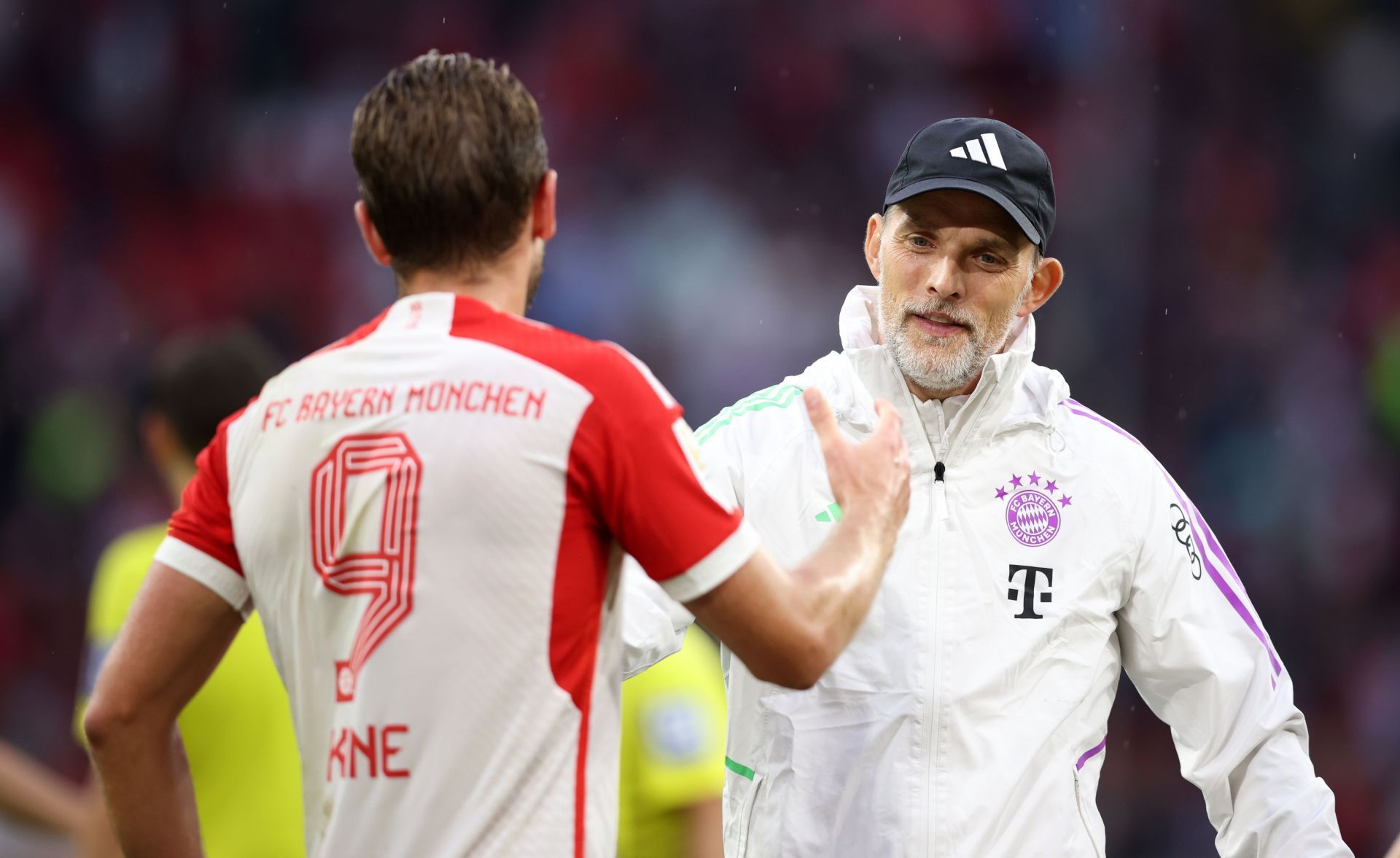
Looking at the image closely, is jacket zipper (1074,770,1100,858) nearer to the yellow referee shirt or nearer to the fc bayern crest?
the fc bayern crest

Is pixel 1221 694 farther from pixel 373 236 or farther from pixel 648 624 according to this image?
pixel 373 236

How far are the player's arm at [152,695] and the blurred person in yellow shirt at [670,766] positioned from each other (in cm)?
101

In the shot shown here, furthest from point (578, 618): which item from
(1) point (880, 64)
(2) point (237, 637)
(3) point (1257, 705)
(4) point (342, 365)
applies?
(1) point (880, 64)

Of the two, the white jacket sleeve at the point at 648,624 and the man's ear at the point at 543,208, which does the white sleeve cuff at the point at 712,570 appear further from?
the white jacket sleeve at the point at 648,624

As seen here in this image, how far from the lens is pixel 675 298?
8.40 meters

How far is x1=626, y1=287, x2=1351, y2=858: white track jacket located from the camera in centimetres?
284

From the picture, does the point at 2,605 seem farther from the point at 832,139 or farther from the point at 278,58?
the point at 832,139

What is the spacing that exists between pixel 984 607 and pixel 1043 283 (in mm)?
737

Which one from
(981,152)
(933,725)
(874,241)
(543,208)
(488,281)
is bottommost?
(933,725)

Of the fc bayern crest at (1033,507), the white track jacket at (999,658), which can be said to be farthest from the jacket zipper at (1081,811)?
the fc bayern crest at (1033,507)

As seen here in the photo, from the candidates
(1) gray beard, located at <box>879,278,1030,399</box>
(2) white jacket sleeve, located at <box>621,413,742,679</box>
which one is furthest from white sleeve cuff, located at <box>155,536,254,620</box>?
(1) gray beard, located at <box>879,278,1030,399</box>

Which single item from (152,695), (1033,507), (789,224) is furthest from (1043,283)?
(789,224)

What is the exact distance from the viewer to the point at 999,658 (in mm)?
2883

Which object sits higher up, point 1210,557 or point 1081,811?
point 1210,557
